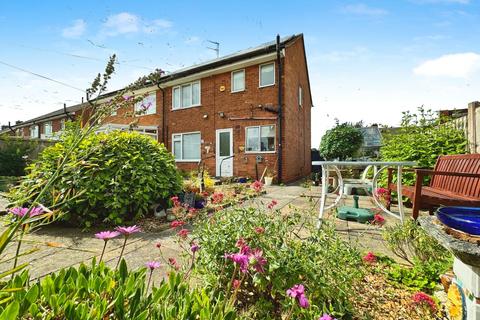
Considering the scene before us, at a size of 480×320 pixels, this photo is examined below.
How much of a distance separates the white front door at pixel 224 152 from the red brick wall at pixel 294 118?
248 cm

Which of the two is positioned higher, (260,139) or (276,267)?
(260,139)

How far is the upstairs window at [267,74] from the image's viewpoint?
9430 millimetres

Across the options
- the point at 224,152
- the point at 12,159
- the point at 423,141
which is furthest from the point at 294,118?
the point at 12,159

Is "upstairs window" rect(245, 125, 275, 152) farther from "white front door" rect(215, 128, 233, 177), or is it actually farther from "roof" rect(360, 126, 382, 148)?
"roof" rect(360, 126, 382, 148)

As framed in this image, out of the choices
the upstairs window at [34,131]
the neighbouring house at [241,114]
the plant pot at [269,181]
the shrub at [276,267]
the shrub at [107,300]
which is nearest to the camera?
the shrub at [107,300]

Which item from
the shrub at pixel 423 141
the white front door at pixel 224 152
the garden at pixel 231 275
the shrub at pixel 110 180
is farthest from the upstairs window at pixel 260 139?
the garden at pixel 231 275

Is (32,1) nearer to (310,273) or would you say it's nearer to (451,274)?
(310,273)

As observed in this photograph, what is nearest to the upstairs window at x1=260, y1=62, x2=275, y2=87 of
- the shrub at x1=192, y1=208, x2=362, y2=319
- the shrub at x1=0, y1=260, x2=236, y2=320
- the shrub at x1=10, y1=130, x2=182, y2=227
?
the shrub at x1=10, y1=130, x2=182, y2=227

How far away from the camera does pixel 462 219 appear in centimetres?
104

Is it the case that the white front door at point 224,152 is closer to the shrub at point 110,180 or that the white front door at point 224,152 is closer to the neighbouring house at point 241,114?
the neighbouring house at point 241,114

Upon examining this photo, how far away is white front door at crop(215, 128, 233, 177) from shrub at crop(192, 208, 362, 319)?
8.53 meters

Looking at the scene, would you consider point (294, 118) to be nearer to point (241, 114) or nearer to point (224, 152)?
point (241, 114)

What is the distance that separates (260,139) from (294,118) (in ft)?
7.26

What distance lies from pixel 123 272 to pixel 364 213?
11.5ft
